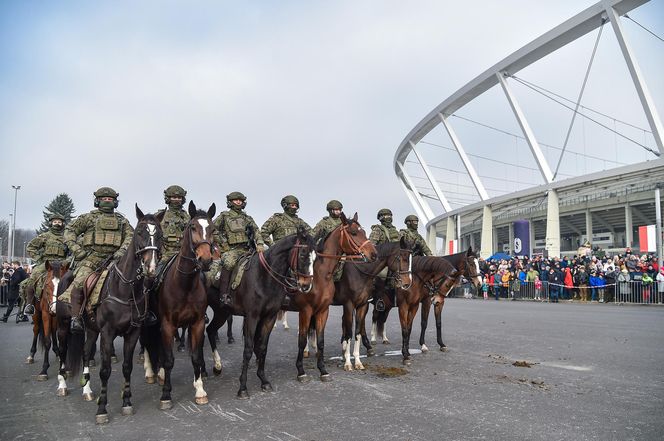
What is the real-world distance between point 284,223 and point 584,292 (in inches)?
865

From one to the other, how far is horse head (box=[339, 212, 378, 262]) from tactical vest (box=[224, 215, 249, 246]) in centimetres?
194

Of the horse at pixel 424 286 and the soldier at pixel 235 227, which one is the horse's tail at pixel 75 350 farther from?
the horse at pixel 424 286

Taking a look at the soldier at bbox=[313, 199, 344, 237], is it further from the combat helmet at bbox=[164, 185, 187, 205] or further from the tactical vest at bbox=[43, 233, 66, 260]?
the tactical vest at bbox=[43, 233, 66, 260]

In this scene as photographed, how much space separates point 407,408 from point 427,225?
5810cm

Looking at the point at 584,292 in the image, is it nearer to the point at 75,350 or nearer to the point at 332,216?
the point at 332,216

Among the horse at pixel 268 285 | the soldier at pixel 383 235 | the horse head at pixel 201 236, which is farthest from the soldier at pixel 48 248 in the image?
the soldier at pixel 383 235

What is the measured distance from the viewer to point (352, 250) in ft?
26.8

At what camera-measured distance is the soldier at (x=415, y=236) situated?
11672 mm

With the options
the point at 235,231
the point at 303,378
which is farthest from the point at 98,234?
the point at 303,378

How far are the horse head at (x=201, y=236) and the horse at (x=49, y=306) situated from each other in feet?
11.2

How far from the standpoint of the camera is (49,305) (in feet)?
27.1

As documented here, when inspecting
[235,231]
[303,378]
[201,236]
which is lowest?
[303,378]

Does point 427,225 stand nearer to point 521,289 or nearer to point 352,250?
point 521,289

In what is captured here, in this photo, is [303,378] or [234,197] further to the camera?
[234,197]
